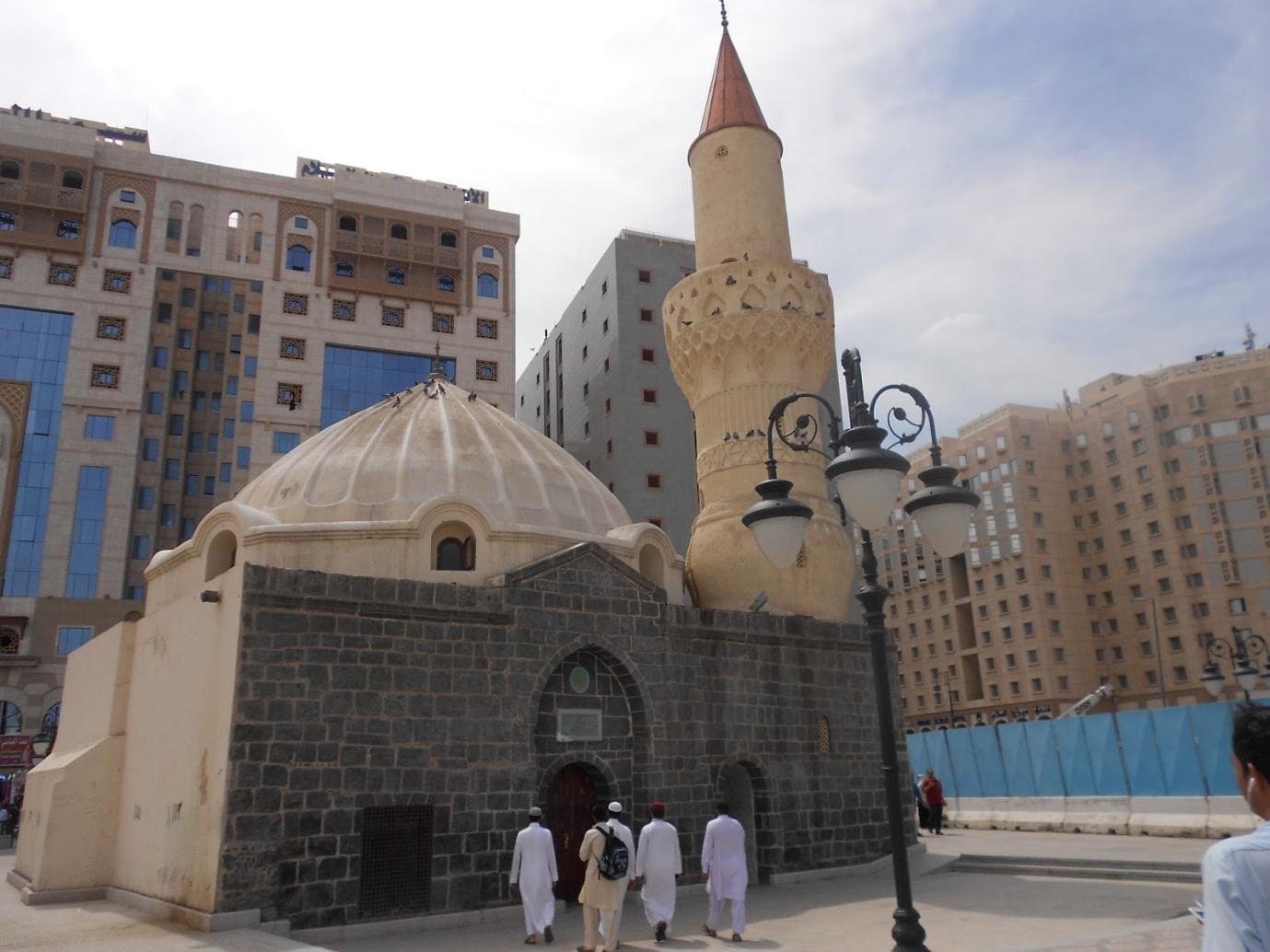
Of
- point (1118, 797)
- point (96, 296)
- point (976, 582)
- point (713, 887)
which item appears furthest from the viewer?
point (976, 582)

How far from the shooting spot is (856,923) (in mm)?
9836

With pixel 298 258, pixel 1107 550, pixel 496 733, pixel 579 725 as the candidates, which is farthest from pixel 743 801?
pixel 1107 550

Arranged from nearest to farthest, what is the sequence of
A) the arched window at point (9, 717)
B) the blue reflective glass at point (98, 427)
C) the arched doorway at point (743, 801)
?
the arched doorway at point (743, 801) < the arched window at point (9, 717) < the blue reflective glass at point (98, 427)

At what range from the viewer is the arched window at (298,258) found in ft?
126

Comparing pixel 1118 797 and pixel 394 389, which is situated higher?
pixel 394 389

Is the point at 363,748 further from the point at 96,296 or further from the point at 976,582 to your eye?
the point at 976,582

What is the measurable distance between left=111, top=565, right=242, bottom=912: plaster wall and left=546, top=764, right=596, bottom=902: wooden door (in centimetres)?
388

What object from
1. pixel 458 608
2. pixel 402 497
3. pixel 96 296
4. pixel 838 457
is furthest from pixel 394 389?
pixel 838 457

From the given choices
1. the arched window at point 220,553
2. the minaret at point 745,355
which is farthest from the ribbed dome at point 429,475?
the minaret at point 745,355

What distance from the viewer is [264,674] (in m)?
9.95

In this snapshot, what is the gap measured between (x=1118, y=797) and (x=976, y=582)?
35952 mm

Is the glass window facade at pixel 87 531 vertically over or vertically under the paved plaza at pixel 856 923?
over

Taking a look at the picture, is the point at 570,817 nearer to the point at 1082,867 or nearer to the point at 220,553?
the point at 220,553

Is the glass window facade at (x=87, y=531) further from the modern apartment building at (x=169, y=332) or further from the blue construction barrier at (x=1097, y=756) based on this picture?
the blue construction barrier at (x=1097, y=756)
